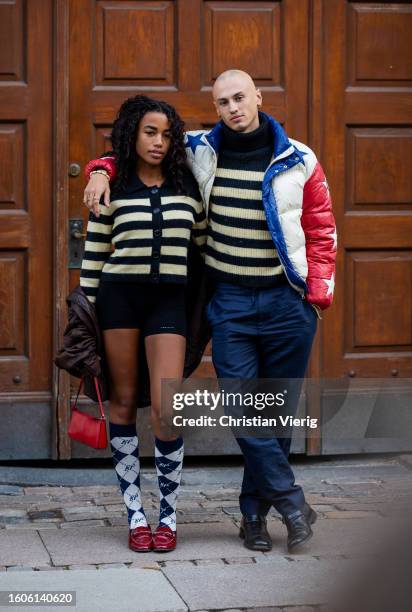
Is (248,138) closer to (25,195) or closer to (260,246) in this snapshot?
(260,246)

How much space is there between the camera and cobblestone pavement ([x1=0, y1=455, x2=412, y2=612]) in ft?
16.9

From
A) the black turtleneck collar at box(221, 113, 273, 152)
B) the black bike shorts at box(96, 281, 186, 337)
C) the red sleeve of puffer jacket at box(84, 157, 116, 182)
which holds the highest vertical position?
the black turtleneck collar at box(221, 113, 273, 152)

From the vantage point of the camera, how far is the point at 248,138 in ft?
18.5

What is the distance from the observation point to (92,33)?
24.1ft

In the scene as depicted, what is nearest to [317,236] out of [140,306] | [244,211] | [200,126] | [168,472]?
[244,211]

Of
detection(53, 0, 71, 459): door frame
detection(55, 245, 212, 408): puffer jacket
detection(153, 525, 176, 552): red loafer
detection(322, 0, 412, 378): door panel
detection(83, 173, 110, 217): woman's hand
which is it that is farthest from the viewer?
detection(322, 0, 412, 378): door panel

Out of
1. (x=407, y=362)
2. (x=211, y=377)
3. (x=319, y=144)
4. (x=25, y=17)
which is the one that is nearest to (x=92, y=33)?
(x=25, y=17)

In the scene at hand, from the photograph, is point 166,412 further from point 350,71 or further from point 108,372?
point 350,71

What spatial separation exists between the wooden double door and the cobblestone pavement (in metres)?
0.34

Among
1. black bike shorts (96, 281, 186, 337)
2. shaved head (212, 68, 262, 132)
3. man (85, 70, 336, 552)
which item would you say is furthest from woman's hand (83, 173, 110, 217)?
shaved head (212, 68, 262, 132)

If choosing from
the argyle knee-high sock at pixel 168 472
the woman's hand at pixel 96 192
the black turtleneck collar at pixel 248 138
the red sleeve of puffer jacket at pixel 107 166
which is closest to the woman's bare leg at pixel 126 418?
the argyle knee-high sock at pixel 168 472

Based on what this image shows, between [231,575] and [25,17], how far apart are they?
3.42 meters

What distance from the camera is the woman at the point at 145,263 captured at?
557cm

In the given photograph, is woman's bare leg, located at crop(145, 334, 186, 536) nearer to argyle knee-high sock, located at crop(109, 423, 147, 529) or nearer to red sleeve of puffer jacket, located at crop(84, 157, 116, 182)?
argyle knee-high sock, located at crop(109, 423, 147, 529)
